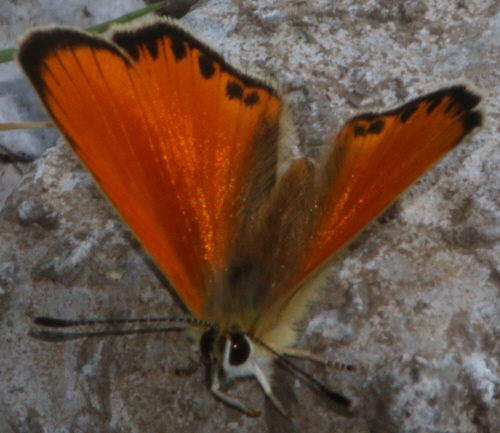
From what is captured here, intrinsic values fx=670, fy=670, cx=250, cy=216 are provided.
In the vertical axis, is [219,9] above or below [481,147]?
above

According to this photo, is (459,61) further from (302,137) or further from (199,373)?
(199,373)

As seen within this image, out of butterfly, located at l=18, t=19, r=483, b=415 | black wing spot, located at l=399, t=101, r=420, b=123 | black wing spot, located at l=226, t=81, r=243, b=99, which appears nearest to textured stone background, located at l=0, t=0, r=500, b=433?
butterfly, located at l=18, t=19, r=483, b=415

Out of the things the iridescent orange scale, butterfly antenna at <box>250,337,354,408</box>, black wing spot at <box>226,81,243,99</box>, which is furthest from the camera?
black wing spot at <box>226,81,243,99</box>

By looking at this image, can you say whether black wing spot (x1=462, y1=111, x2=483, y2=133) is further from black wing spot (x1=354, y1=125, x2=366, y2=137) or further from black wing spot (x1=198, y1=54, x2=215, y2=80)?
black wing spot (x1=198, y1=54, x2=215, y2=80)

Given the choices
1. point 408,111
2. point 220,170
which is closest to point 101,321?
point 220,170

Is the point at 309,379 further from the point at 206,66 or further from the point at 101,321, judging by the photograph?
the point at 206,66

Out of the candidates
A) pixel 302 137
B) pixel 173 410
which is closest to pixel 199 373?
pixel 173 410
